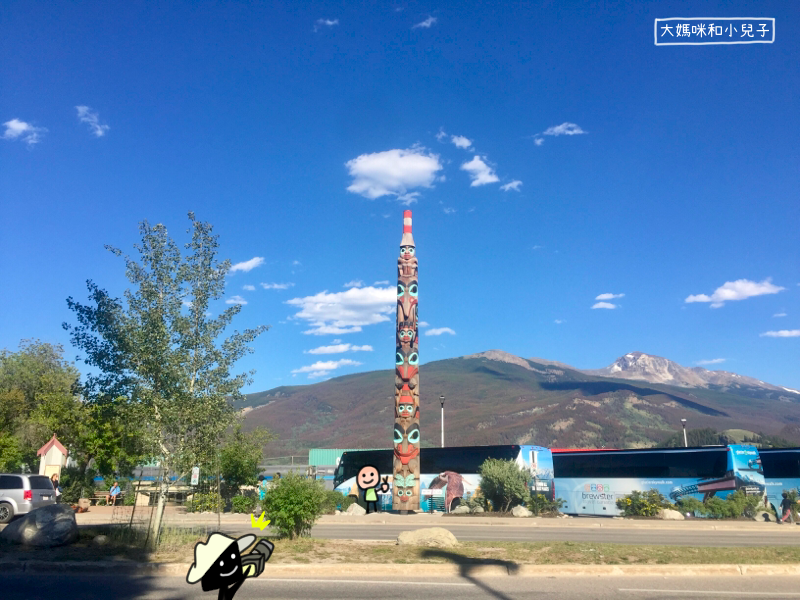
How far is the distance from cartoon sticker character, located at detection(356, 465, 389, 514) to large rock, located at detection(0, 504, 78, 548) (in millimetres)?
20319

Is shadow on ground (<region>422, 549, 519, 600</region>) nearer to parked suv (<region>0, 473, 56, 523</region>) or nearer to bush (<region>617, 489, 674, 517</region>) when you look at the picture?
parked suv (<region>0, 473, 56, 523</region>)

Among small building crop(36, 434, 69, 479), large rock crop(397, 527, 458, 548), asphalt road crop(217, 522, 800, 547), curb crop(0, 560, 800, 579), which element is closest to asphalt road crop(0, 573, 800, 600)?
curb crop(0, 560, 800, 579)

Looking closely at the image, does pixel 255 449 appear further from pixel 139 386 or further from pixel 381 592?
pixel 381 592

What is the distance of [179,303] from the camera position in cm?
1581

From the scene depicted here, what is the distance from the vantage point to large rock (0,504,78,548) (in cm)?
1455

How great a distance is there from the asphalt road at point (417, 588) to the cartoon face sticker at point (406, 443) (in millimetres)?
20352

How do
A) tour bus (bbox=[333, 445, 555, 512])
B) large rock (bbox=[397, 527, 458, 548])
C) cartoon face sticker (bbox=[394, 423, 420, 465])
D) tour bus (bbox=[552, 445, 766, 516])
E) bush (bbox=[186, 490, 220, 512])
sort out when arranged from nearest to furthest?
large rock (bbox=[397, 527, 458, 548]) < tour bus (bbox=[552, 445, 766, 516]) < bush (bbox=[186, 490, 220, 512]) < tour bus (bbox=[333, 445, 555, 512]) < cartoon face sticker (bbox=[394, 423, 420, 465])

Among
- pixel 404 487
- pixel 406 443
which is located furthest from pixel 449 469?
pixel 406 443

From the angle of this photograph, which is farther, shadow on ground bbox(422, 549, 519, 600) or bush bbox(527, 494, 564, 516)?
bush bbox(527, 494, 564, 516)

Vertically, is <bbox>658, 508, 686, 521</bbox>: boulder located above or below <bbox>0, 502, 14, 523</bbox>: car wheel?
below

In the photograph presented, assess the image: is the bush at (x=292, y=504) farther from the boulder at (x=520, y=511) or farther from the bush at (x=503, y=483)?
the bush at (x=503, y=483)

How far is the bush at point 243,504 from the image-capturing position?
31.2 metres

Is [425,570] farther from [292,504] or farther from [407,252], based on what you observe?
[407,252]

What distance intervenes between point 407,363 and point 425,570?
21.7 meters
